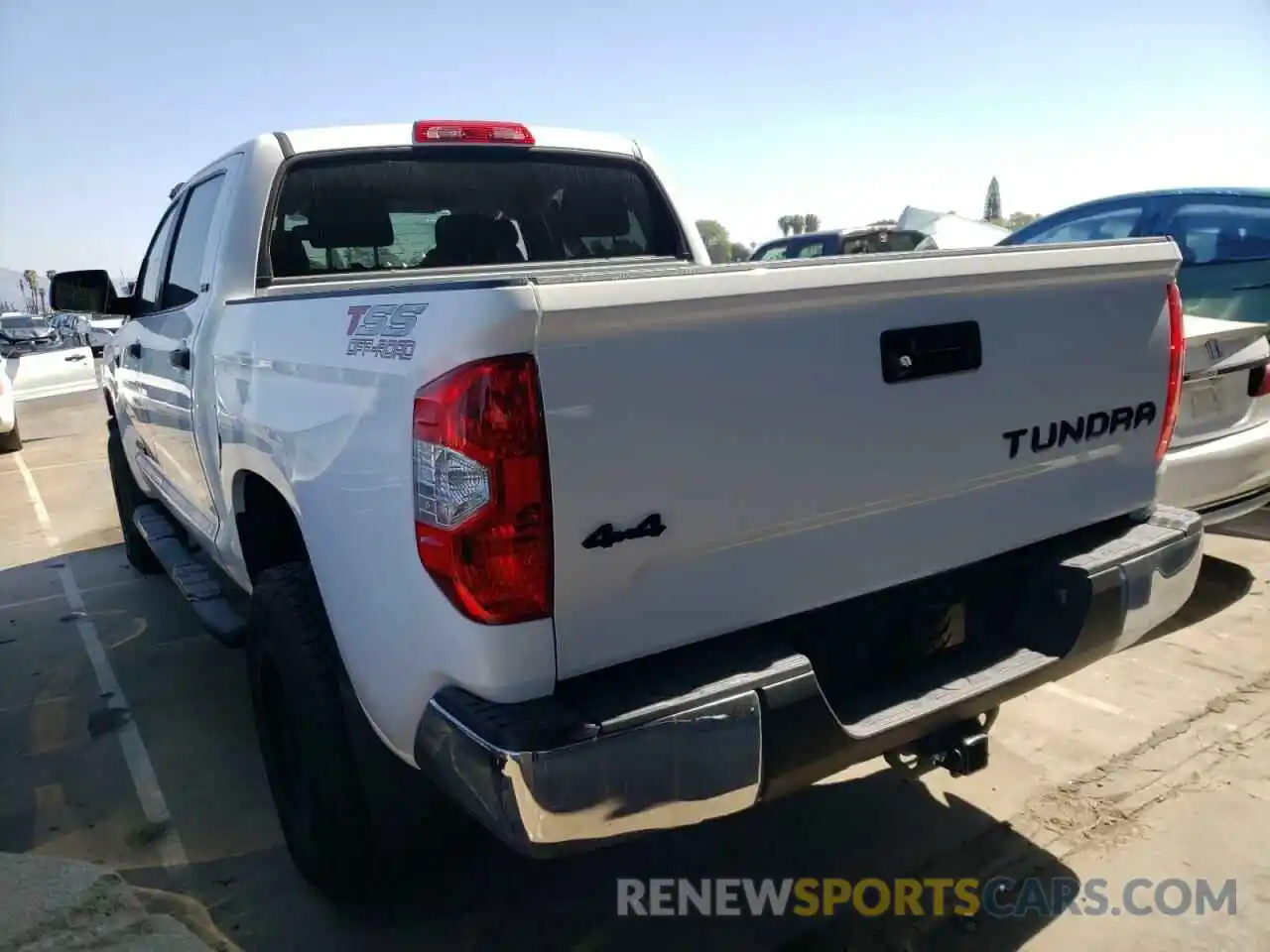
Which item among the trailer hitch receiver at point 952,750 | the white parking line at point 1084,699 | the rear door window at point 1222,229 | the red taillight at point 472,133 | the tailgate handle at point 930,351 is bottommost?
the white parking line at point 1084,699

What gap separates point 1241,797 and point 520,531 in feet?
8.32

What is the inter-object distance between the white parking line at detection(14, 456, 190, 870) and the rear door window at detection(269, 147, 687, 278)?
1.84 metres

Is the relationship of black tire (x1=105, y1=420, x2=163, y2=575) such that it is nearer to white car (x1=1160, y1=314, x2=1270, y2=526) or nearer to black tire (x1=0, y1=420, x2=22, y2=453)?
white car (x1=1160, y1=314, x2=1270, y2=526)

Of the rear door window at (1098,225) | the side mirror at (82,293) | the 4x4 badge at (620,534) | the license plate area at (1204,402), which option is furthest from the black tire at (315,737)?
the rear door window at (1098,225)

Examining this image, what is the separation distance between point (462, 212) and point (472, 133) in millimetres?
304

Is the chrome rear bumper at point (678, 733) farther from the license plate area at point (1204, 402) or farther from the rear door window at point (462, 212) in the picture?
the rear door window at point (462, 212)

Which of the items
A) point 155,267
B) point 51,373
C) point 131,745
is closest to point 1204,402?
point 131,745

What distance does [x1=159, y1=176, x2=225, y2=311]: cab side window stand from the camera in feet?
11.9

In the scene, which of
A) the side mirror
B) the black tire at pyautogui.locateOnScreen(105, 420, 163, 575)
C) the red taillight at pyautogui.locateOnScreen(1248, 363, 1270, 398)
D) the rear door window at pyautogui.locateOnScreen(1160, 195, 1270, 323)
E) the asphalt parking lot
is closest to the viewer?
the asphalt parking lot

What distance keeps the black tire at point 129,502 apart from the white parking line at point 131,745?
37 cm

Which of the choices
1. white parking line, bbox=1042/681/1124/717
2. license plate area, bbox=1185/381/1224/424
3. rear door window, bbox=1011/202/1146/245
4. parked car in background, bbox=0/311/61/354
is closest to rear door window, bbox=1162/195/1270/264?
rear door window, bbox=1011/202/1146/245

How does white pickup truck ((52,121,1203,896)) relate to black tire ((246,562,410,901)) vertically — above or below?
above

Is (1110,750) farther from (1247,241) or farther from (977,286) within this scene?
(1247,241)

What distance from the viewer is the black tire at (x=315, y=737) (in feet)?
7.55
